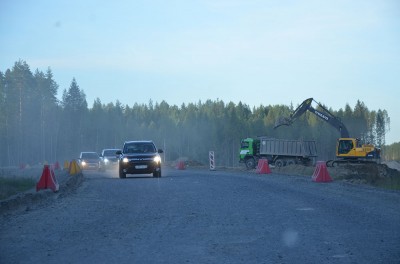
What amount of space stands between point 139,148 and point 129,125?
418ft

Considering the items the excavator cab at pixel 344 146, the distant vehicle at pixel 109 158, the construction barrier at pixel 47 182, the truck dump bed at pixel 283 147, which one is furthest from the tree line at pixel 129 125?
the construction barrier at pixel 47 182

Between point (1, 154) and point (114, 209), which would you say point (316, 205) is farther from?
point (1, 154)

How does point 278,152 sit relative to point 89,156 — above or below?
above

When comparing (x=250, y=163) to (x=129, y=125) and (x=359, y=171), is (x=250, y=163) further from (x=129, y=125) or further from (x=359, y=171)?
(x=129, y=125)

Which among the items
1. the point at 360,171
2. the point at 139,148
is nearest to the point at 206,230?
the point at 139,148

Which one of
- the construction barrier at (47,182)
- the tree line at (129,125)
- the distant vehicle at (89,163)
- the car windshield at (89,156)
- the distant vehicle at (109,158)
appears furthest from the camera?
the tree line at (129,125)

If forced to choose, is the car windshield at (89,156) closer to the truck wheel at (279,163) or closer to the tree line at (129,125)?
the truck wheel at (279,163)

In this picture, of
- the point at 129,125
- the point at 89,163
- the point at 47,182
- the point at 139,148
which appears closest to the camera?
the point at 47,182

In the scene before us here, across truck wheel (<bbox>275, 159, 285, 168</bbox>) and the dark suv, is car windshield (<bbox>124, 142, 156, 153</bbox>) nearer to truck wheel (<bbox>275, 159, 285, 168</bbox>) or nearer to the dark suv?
the dark suv

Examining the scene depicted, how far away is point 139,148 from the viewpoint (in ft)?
99.8

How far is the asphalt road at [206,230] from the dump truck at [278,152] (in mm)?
35281

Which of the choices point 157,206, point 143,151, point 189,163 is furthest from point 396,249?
point 189,163

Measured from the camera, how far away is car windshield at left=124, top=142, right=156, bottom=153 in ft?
99.4

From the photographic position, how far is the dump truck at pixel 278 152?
52.3 m
